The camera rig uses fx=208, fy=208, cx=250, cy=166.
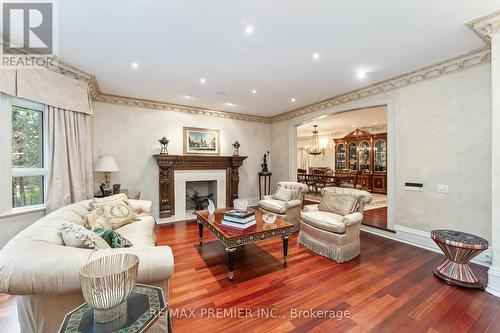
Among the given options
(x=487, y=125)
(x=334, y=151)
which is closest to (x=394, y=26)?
(x=487, y=125)

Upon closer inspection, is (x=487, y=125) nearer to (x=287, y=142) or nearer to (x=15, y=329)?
(x=287, y=142)

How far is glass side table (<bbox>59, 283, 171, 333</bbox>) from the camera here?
0.95 meters

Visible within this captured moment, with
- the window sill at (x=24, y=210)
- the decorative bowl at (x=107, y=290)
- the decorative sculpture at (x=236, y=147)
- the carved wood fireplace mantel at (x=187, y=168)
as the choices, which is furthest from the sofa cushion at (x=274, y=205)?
the window sill at (x=24, y=210)

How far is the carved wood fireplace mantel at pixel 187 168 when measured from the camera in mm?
4695

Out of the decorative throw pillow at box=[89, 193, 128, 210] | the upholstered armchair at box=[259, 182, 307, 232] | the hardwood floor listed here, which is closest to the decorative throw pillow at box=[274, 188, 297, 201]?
the upholstered armchair at box=[259, 182, 307, 232]

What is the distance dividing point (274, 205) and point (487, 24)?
350cm

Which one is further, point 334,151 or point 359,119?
point 334,151

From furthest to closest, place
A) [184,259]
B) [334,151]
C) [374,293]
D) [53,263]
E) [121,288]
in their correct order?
[334,151]
[184,259]
[374,293]
[53,263]
[121,288]

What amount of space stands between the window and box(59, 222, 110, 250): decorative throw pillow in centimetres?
192

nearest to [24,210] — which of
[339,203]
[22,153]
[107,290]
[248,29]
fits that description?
[22,153]

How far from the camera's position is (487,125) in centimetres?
266

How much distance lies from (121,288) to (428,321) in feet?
7.71

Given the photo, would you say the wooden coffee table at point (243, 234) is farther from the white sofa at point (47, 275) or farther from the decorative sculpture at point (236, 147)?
the decorative sculpture at point (236, 147)

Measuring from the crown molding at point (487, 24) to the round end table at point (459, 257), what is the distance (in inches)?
85.7
